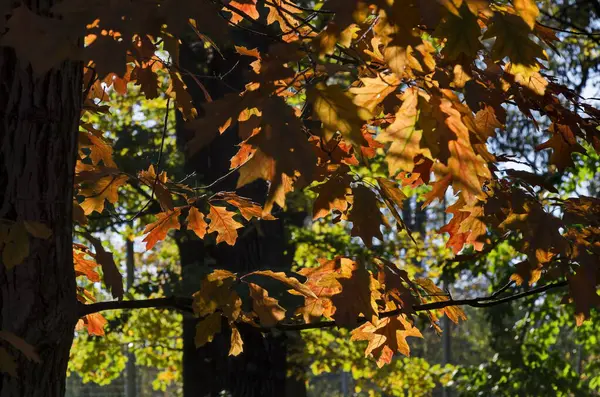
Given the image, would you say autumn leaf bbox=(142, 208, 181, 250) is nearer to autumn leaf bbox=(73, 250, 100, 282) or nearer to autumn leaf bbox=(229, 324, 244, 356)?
autumn leaf bbox=(73, 250, 100, 282)

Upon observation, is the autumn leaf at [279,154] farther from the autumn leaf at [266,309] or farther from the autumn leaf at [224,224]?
the autumn leaf at [224,224]

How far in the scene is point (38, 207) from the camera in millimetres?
2422

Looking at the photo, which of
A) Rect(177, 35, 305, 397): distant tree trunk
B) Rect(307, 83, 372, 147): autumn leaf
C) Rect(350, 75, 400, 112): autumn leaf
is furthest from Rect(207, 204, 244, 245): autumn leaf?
Rect(177, 35, 305, 397): distant tree trunk

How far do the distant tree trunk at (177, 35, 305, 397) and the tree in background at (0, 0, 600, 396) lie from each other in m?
4.90

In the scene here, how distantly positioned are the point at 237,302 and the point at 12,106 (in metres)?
0.98

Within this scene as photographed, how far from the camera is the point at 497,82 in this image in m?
2.50

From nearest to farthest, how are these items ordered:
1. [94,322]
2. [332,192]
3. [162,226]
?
[332,192], [162,226], [94,322]

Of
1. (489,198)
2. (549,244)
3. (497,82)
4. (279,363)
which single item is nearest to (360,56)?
(497,82)

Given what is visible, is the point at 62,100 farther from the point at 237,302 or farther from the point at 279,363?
the point at 279,363

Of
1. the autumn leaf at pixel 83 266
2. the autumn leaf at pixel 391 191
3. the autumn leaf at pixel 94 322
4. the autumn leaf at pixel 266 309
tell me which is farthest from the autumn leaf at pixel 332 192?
the autumn leaf at pixel 94 322

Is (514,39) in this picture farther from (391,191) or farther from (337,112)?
(391,191)

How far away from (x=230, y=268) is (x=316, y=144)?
5.75 metres

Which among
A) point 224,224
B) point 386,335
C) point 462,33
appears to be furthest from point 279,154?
point 224,224

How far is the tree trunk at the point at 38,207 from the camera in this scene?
2.36 meters
